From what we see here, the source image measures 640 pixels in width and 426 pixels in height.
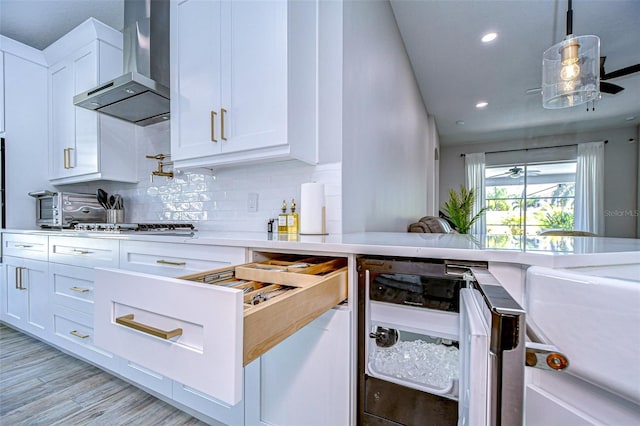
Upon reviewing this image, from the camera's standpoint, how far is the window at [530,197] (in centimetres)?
568

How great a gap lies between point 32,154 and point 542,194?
26.6 ft

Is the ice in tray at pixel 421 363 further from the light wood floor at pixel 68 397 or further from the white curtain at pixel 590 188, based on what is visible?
the white curtain at pixel 590 188

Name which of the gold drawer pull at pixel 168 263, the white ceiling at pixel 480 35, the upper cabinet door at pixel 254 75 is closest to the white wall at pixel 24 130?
the white ceiling at pixel 480 35

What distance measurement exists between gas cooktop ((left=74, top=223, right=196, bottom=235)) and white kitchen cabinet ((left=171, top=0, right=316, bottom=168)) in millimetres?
492

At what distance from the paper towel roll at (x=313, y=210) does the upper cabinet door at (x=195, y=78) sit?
23.8 inches

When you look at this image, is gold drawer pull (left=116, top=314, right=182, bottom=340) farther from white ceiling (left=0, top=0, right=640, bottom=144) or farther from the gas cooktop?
white ceiling (left=0, top=0, right=640, bottom=144)

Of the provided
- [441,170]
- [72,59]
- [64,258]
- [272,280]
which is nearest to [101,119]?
[72,59]

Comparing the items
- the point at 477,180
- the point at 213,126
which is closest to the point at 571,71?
the point at 213,126

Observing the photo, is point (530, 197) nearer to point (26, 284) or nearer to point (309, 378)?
point (309, 378)

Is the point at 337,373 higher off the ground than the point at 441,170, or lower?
lower

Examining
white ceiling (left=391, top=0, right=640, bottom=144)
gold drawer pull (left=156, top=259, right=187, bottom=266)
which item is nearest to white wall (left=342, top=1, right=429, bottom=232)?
white ceiling (left=391, top=0, right=640, bottom=144)

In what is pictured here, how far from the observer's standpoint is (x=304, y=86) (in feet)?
5.09

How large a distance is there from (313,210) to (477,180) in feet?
20.8

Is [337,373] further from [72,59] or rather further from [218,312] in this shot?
[72,59]
